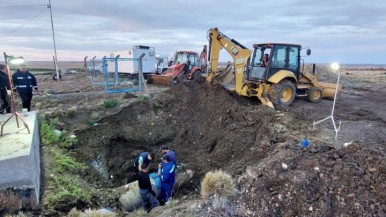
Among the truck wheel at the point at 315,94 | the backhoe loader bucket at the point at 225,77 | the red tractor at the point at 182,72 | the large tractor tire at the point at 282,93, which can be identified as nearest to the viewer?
the large tractor tire at the point at 282,93

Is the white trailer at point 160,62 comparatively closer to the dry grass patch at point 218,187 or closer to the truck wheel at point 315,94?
the truck wheel at point 315,94

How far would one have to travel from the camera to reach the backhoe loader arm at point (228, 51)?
1194cm

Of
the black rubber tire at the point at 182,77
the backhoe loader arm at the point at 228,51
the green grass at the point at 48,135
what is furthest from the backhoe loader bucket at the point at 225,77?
the black rubber tire at the point at 182,77

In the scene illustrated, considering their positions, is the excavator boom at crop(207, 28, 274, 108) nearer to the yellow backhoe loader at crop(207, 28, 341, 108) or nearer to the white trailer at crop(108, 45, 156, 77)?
the yellow backhoe loader at crop(207, 28, 341, 108)

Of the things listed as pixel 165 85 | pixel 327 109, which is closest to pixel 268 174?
pixel 327 109

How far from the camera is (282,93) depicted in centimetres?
1213

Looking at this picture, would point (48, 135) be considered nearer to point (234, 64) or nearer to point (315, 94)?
point (234, 64)

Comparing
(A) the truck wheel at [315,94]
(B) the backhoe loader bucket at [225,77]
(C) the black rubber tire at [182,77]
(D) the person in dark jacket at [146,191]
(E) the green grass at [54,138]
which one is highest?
(B) the backhoe loader bucket at [225,77]

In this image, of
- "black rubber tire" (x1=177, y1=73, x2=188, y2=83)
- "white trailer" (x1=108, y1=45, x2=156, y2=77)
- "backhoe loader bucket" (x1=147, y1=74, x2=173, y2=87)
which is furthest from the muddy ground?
"white trailer" (x1=108, y1=45, x2=156, y2=77)

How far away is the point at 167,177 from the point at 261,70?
266 inches

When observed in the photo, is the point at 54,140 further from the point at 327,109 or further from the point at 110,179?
the point at 327,109

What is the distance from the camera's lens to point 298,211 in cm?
472

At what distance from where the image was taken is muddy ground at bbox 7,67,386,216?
4.91 m

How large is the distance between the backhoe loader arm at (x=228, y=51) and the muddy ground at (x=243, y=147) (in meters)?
0.73
